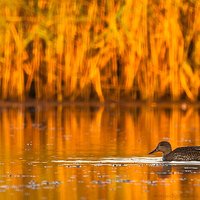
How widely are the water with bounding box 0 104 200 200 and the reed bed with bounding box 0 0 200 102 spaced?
48 centimetres

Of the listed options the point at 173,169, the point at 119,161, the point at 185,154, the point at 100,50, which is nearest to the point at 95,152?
the point at 119,161

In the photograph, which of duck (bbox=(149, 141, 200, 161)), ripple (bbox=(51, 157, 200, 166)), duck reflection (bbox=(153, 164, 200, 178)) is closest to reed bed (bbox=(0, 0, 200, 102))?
ripple (bbox=(51, 157, 200, 166))

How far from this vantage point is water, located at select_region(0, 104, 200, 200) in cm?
988

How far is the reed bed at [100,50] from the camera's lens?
21750 millimetres

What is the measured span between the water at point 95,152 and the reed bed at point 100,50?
18.8 inches

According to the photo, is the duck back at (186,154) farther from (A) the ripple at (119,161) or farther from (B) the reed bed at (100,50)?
(B) the reed bed at (100,50)

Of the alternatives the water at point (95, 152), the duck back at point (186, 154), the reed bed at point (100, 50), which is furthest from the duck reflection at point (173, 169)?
the reed bed at point (100, 50)

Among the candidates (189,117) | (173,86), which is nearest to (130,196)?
(189,117)

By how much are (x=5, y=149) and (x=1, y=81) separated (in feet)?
27.8

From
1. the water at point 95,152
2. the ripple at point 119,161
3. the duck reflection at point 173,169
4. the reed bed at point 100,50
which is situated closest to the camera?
the water at point 95,152

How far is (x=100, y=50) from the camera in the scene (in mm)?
22078

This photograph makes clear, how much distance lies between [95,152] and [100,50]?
8963 mm

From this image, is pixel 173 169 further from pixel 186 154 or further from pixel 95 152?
pixel 95 152

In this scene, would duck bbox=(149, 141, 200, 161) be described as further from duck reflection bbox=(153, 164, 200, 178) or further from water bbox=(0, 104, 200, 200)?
duck reflection bbox=(153, 164, 200, 178)
